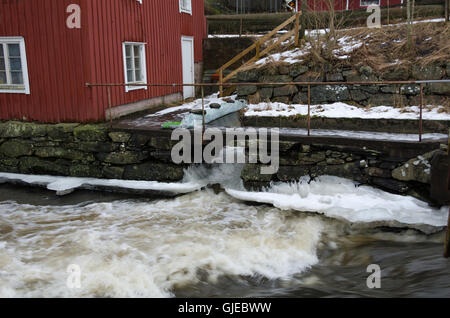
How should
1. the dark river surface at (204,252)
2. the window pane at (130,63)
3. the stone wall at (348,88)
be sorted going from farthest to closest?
the window pane at (130,63), the stone wall at (348,88), the dark river surface at (204,252)

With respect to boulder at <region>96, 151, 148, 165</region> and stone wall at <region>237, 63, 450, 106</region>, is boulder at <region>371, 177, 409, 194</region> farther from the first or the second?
boulder at <region>96, 151, 148, 165</region>

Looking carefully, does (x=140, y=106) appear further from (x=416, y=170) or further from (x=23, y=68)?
(x=416, y=170)

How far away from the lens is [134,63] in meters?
10.9

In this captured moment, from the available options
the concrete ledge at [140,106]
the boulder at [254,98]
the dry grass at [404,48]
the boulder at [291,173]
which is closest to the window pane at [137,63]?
the concrete ledge at [140,106]

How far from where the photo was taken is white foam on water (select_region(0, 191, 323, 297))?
5250 millimetres

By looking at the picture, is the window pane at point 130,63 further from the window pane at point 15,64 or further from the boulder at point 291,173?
the boulder at point 291,173

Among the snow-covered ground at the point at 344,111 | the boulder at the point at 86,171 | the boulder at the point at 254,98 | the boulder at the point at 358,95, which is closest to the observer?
the snow-covered ground at the point at 344,111

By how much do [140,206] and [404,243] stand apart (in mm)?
4772

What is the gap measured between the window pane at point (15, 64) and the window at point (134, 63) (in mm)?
2428

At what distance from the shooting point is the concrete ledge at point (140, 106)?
980 cm

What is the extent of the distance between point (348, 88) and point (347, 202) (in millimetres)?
4091

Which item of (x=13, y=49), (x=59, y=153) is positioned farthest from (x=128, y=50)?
(x=59, y=153)
